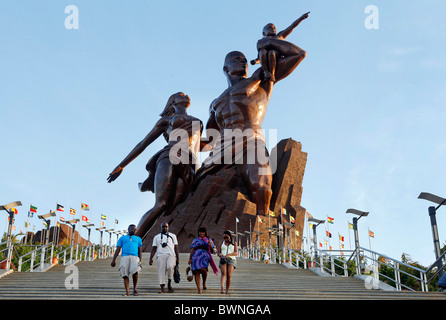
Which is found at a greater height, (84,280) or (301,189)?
(301,189)

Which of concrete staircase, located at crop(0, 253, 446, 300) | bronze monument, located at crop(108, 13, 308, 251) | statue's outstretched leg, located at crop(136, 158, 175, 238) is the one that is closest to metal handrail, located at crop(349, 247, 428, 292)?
concrete staircase, located at crop(0, 253, 446, 300)

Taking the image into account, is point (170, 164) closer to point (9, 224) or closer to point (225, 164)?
point (225, 164)

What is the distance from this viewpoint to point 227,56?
74.4ft

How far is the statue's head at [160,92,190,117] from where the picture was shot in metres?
21.1

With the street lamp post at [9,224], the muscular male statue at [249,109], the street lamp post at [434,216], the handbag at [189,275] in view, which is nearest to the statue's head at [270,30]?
the muscular male statue at [249,109]

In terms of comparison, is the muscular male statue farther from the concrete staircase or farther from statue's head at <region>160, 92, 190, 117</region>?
the concrete staircase

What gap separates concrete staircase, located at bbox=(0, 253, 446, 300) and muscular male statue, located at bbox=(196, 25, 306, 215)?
776 cm

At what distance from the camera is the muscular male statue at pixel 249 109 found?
66.8 feet

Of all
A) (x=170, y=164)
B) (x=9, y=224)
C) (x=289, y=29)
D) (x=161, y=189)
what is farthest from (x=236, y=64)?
(x=9, y=224)

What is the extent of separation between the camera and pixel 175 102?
21109 mm

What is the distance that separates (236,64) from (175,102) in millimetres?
3451

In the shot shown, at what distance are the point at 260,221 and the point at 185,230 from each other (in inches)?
123
